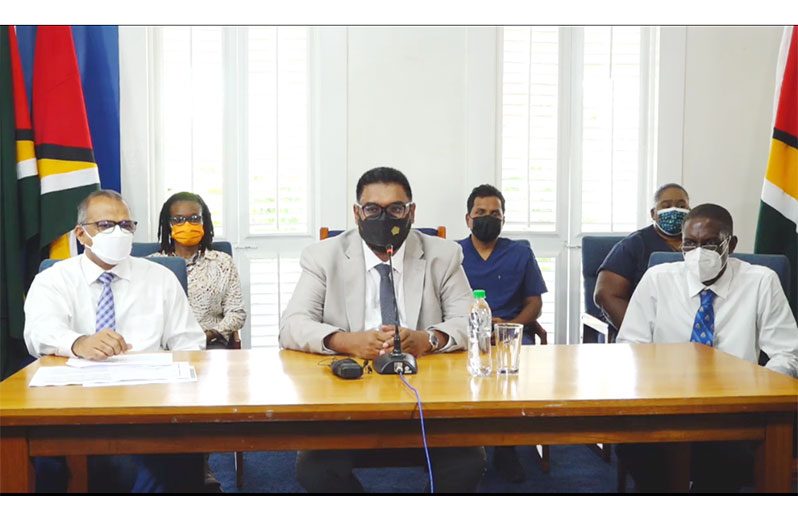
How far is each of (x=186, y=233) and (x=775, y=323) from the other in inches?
96.4

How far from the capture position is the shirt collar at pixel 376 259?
8.12 feet

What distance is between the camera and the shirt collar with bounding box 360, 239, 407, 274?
2475 millimetres

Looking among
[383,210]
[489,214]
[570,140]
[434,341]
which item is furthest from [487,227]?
[434,341]

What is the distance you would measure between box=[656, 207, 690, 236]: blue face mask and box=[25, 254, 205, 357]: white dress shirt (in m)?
2.18

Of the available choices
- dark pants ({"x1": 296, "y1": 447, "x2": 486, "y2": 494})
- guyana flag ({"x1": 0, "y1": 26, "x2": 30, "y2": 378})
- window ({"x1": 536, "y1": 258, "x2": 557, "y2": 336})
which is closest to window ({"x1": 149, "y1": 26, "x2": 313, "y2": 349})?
guyana flag ({"x1": 0, "y1": 26, "x2": 30, "y2": 378})

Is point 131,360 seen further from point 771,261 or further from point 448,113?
point 448,113

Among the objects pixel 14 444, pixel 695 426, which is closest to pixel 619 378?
pixel 695 426

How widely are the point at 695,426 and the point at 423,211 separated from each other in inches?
101

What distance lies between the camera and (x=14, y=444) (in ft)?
5.44

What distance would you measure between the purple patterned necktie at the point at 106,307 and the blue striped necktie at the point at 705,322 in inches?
75.8

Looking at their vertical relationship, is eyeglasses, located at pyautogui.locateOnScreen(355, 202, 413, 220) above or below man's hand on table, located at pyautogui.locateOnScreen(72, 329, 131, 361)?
above

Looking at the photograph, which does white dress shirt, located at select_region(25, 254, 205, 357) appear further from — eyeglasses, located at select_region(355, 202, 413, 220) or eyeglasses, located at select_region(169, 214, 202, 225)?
eyeglasses, located at select_region(169, 214, 202, 225)

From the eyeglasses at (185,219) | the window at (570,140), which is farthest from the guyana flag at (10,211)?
the window at (570,140)

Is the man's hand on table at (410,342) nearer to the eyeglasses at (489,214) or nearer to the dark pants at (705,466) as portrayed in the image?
the dark pants at (705,466)
